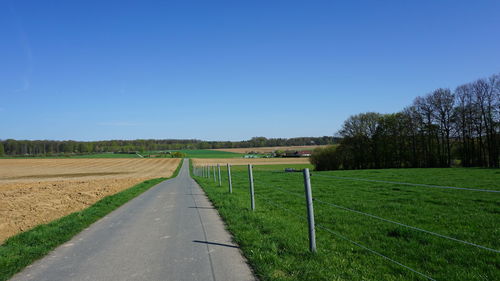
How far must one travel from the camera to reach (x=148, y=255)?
18.2 ft

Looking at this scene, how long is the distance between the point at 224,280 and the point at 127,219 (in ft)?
20.3

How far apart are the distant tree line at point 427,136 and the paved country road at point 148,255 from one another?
50.1m

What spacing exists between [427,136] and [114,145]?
160472 millimetres

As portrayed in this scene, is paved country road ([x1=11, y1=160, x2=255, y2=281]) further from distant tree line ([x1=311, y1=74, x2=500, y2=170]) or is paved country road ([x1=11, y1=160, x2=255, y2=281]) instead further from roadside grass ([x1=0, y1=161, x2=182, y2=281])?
distant tree line ([x1=311, y1=74, x2=500, y2=170])

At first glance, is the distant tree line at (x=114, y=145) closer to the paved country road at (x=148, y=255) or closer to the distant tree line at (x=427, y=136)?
the distant tree line at (x=427, y=136)

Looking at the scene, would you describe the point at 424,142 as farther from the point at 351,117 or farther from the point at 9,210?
the point at 9,210

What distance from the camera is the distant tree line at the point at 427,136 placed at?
45062 millimetres

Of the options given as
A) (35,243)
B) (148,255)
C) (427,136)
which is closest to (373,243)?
(148,255)

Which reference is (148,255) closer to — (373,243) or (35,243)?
(35,243)

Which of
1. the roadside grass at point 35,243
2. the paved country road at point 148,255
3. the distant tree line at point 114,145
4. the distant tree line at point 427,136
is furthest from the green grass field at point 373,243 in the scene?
the distant tree line at point 114,145

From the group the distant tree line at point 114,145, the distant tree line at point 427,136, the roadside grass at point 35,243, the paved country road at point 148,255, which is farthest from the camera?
the distant tree line at point 114,145

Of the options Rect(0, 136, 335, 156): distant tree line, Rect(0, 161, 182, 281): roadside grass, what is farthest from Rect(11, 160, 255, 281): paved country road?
Rect(0, 136, 335, 156): distant tree line

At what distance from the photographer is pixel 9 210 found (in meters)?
12.3

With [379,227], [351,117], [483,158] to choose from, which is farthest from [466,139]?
[379,227]
